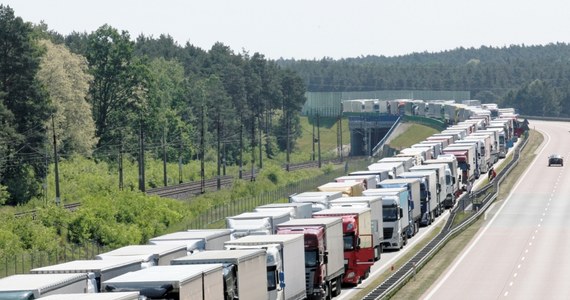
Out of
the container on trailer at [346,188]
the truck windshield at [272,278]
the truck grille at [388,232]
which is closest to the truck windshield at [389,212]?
the truck grille at [388,232]

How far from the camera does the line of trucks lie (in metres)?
34.6

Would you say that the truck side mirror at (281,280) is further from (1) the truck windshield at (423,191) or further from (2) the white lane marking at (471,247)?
(1) the truck windshield at (423,191)

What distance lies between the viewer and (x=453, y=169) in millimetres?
102250

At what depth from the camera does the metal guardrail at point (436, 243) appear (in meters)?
56.2

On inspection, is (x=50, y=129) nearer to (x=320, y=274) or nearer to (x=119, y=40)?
(x=119, y=40)

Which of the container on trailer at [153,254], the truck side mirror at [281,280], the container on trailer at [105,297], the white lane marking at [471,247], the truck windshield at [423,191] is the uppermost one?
the container on trailer at [105,297]

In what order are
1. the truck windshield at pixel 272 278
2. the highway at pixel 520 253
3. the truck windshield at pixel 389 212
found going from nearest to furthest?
the truck windshield at pixel 272 278 < the highway at pixel 520 253 < the truck windshield at pixel 389 212

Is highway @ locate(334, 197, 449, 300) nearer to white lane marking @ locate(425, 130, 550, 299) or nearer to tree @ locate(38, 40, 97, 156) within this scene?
white lane marking @ locate(425, 130, 550, 299)

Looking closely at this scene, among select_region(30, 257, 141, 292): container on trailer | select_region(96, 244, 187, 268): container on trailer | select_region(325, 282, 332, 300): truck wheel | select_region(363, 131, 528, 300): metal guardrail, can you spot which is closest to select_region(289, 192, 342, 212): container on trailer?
select_region(363, 131, 528, 300): metal guardrail

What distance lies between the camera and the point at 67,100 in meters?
134

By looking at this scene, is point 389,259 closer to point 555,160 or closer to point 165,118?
point 555,160

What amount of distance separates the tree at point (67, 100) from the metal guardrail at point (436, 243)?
4335cm

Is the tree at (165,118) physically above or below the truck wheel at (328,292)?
above

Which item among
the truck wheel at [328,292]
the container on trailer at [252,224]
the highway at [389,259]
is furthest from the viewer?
the highway at [389,259]
